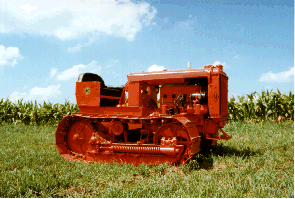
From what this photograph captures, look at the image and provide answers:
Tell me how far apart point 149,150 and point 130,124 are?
111cm

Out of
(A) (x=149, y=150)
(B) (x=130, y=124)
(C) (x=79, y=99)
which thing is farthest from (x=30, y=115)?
(A) (x=149, y=150)

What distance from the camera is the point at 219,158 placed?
6.08m

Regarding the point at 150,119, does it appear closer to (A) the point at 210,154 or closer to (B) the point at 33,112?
(A) the point at 210,154

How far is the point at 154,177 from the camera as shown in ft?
16.4

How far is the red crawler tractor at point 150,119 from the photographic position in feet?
19.5

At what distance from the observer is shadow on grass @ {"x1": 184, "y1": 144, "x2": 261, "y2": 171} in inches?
222

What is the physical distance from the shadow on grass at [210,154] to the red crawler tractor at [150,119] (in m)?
0.21

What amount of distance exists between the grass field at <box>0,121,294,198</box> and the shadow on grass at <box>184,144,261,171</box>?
22mm

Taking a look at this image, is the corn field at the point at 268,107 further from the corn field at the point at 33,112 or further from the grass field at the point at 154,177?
the corn field at the point at 33,112

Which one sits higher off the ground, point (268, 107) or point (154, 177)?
point (268, 107)

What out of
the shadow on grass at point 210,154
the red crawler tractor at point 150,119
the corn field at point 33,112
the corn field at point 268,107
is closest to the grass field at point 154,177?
the shadow on grass at point 210,154

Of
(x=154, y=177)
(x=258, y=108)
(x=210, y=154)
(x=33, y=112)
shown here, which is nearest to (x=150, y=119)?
(x=154, y=177)

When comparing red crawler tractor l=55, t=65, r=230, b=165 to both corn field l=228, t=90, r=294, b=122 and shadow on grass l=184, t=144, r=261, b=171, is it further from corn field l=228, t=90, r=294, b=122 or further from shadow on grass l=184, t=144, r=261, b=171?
corn field l=228, t=90, r=294, b=122

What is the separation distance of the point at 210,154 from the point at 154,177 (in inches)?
89.5
